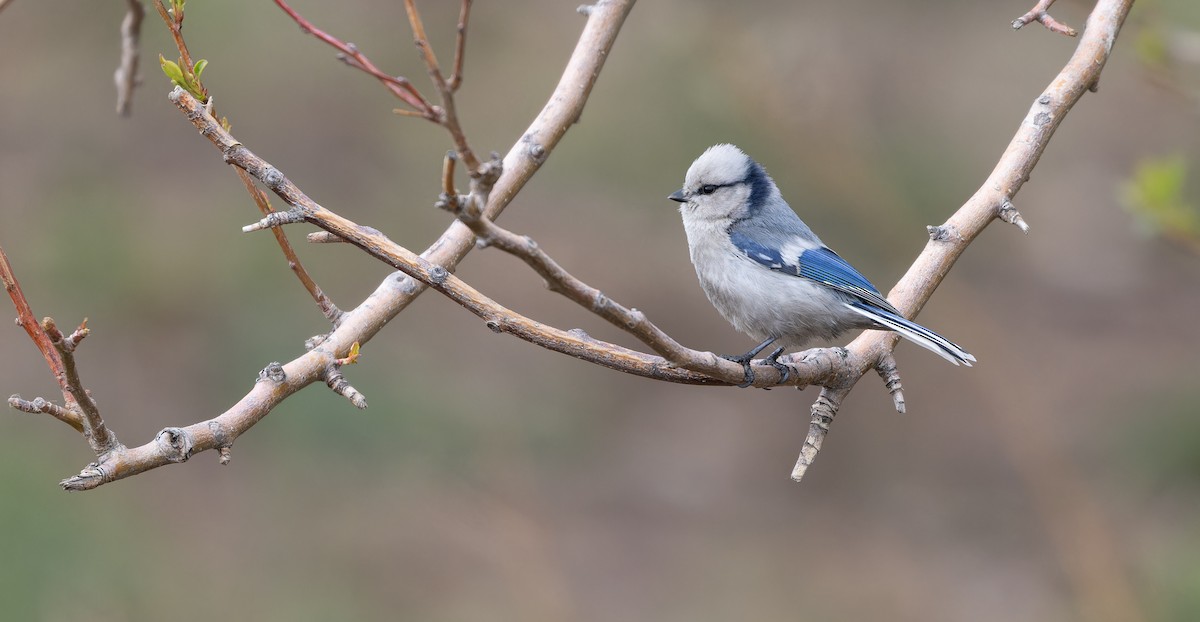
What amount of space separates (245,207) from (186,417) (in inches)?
63.7

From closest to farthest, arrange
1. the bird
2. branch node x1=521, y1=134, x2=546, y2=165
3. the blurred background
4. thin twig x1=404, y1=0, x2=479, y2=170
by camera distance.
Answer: thin twig x1=404, y1=0, x2=479, y2=170, branch node x1=521, y1=134, x2=546, y2=165, the bird, the blurred background

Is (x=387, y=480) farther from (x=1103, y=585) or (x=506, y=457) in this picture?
(x=1103, y=585)

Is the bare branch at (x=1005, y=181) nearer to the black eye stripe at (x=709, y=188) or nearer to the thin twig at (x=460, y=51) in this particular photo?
the black eye stripe at (x=709, y=188)

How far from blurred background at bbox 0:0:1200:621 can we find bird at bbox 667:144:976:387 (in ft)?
8.56

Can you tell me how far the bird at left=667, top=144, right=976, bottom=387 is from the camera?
363 cm

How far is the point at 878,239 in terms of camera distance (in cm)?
768

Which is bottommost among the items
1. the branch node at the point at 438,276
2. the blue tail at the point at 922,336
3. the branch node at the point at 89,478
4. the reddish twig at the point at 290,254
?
the branch node at the point at 89,478

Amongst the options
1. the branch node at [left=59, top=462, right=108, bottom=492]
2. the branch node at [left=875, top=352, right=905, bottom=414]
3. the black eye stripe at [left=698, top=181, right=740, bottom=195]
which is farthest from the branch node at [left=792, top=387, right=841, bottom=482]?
the branch node at [left=59, top=462, right=108, bottom=492]

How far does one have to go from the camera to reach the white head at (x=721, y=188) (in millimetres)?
4203

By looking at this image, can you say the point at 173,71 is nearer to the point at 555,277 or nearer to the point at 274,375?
the point at 274,375

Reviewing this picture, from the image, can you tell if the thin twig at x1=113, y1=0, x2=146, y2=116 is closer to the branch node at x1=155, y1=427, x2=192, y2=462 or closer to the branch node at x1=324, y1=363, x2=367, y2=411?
the branch node at x1=324, y1=363, x2=367, y2=411

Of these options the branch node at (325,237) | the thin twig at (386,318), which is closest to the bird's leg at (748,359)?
the thin twig at (386,318)

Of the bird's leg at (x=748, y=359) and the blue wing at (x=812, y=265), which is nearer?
the bird's leg at (x=748, y=359)

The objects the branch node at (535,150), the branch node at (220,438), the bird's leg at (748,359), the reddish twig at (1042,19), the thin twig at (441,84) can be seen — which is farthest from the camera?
the reddish twig at (1042,19)
